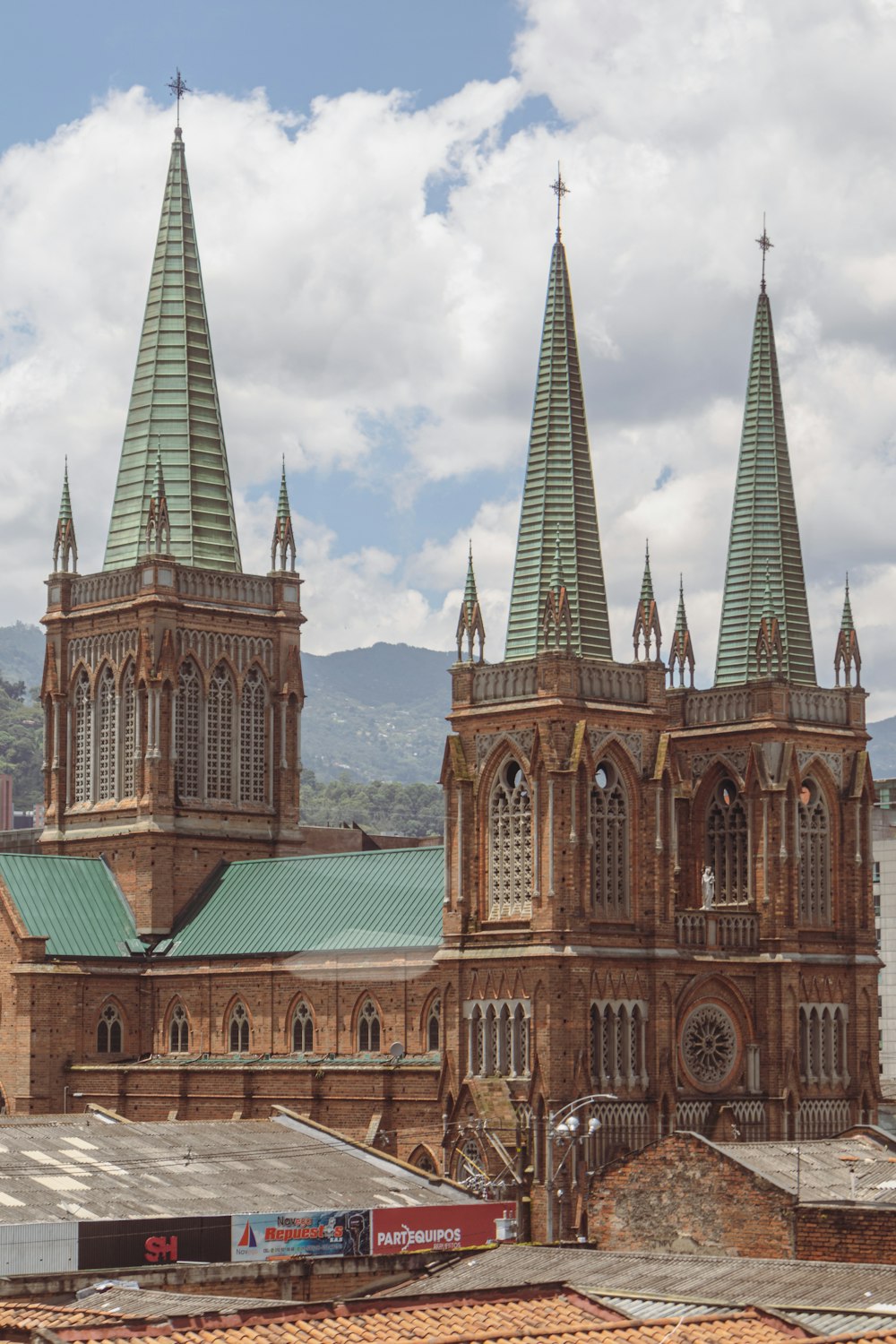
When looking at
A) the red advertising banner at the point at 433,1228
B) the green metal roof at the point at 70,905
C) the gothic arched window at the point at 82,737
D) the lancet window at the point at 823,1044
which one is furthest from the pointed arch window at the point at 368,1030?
the gothic arched window at the point at 82,737

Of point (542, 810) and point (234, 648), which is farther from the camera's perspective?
point (234, 648)

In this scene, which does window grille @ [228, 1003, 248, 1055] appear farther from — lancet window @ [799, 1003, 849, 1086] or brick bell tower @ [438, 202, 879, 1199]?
lancet window @ [799, 1003, 849, 1086]

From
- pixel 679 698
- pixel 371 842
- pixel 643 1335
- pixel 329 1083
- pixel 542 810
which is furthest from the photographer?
pixel 371 842

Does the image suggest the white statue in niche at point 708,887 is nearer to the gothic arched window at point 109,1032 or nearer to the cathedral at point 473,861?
the cathedral at point 473,861

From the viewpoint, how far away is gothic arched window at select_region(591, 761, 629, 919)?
102 metres

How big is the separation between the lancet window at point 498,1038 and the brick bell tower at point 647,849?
0.09m

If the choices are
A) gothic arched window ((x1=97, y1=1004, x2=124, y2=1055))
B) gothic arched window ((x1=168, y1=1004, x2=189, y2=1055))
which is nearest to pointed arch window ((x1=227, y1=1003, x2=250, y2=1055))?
gothic arched window ((x1=168, y1=1004, x2=189, y2=1055))

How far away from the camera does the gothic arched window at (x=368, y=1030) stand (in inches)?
4208

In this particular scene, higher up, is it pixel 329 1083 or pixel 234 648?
pixel 234 648

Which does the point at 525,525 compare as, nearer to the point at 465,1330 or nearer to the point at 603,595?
the point at 603,595

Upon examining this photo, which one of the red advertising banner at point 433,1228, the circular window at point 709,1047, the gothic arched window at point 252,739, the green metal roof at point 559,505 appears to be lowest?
the red advertising banner at point 433,1228

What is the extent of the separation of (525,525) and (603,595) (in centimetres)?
410

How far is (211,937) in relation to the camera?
11700 centimetres

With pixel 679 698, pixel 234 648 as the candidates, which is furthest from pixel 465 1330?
pixel 234 648
